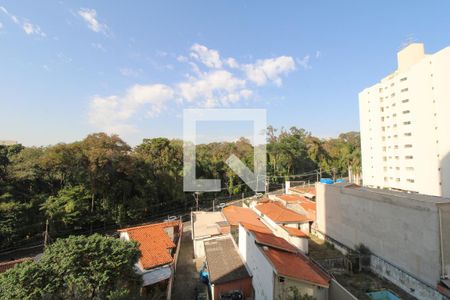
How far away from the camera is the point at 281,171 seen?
117ft

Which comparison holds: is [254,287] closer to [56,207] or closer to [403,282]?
[403,282]

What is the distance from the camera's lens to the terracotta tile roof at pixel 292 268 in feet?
23.7

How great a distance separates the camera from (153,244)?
1249 cm

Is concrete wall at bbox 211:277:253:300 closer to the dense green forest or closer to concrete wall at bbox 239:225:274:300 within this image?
concrete wall at bbox 239:225:274:300

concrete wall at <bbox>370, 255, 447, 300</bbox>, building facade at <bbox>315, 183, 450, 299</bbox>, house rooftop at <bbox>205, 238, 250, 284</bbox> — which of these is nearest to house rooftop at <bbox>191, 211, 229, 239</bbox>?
house rooftop at <bbox>205, 238, 250, 284</bbox>

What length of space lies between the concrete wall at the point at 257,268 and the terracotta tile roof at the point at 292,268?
0.30m

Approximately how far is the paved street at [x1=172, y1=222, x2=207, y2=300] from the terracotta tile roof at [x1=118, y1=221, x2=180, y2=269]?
101 centimetres

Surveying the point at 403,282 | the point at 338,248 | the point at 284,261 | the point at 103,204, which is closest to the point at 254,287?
the point at 284,261

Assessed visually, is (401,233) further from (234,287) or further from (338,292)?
(234,287)

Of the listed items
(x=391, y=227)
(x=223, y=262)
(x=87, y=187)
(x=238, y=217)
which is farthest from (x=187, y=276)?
(x=87, y=187)

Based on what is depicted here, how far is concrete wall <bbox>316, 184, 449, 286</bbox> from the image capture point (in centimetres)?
824

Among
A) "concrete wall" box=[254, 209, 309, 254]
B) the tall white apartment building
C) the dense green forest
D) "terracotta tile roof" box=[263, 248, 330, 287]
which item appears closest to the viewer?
"terracotta tile roof" box=[263, 248, 330, 287]

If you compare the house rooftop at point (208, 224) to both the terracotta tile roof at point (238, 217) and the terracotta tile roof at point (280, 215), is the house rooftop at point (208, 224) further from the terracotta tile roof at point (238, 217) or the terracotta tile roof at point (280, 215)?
the terracotta tile roof at point (280, 215)

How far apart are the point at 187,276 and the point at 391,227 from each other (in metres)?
9.02
